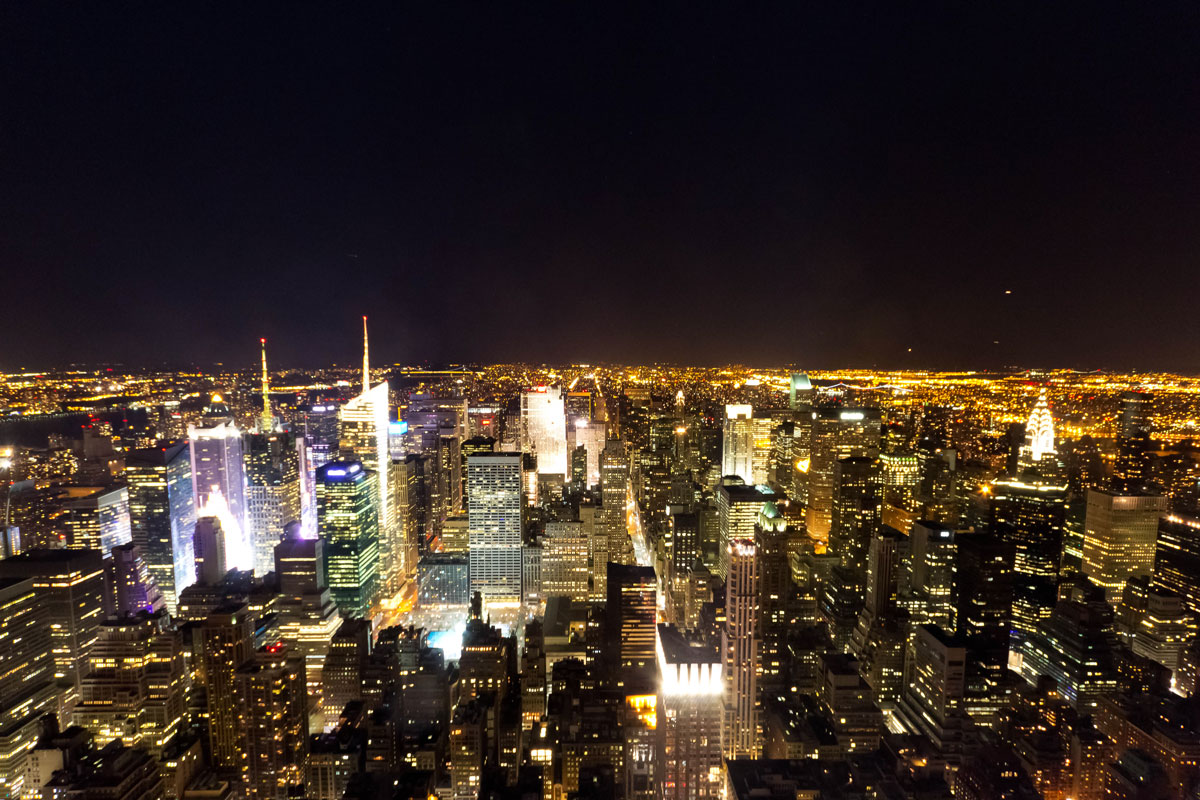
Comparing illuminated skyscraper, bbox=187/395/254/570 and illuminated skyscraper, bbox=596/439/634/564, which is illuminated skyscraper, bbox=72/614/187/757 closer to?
illuminated skyscraper, bbox=187/395/254/570

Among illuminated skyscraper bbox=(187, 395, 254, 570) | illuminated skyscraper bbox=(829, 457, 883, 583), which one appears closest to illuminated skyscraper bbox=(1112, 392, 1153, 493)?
illuminated skyscraper bbox=(829, 457, 883, 583)

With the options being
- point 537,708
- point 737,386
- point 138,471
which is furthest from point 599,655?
point 138,471

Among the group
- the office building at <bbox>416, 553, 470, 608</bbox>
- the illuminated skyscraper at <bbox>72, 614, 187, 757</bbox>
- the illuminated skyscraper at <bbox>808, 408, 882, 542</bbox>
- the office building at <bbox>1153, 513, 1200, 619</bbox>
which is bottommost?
the office building at <bbox>416, 553, 470, 608</bbox>

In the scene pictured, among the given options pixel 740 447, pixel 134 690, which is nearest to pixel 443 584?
pixel 134 690

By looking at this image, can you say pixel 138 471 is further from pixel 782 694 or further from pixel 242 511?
pixel 782 694

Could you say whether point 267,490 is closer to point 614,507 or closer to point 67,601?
point 67,601

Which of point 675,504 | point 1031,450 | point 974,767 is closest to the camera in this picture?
point 974,767
